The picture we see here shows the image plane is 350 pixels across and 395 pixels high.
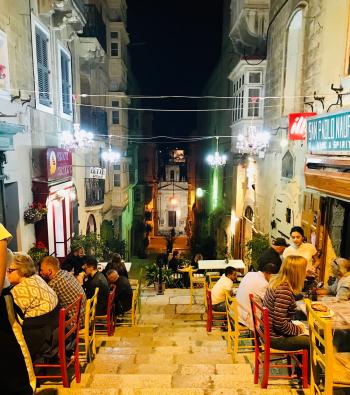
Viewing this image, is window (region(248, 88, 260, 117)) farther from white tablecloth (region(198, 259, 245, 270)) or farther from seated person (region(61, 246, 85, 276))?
seated person (region(61, 246, 85, 276))

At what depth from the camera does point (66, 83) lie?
46.1 ft

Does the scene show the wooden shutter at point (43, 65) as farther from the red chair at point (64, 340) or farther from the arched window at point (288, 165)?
the arched window at point (288, 165)

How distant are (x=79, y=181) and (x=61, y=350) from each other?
12.2 m

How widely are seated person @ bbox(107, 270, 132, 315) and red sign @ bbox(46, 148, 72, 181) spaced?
4442mm

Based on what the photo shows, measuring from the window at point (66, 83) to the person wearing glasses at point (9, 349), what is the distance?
12.1 metres

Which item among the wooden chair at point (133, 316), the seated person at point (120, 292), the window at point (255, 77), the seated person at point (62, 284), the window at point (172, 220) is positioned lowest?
the window at point (172, 220)

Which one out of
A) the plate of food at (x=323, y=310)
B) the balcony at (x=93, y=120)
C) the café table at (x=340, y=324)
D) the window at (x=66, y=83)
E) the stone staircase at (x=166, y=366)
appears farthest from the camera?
the balcony at (x=93, y=120)

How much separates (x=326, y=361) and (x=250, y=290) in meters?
2.17

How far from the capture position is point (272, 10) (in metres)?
14.3

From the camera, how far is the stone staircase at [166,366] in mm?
4406

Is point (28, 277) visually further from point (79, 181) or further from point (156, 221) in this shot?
point (156, 221)

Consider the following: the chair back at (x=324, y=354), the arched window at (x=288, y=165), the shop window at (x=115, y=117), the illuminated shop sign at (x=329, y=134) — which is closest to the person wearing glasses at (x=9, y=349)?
the chair back at (x=324, y=354)

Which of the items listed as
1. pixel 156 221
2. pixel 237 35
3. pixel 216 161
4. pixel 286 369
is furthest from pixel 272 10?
pixel 156 221

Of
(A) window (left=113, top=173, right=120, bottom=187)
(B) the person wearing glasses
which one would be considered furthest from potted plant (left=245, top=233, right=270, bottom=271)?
(A) window (left=113, top=173, right=120, bottom=187)
